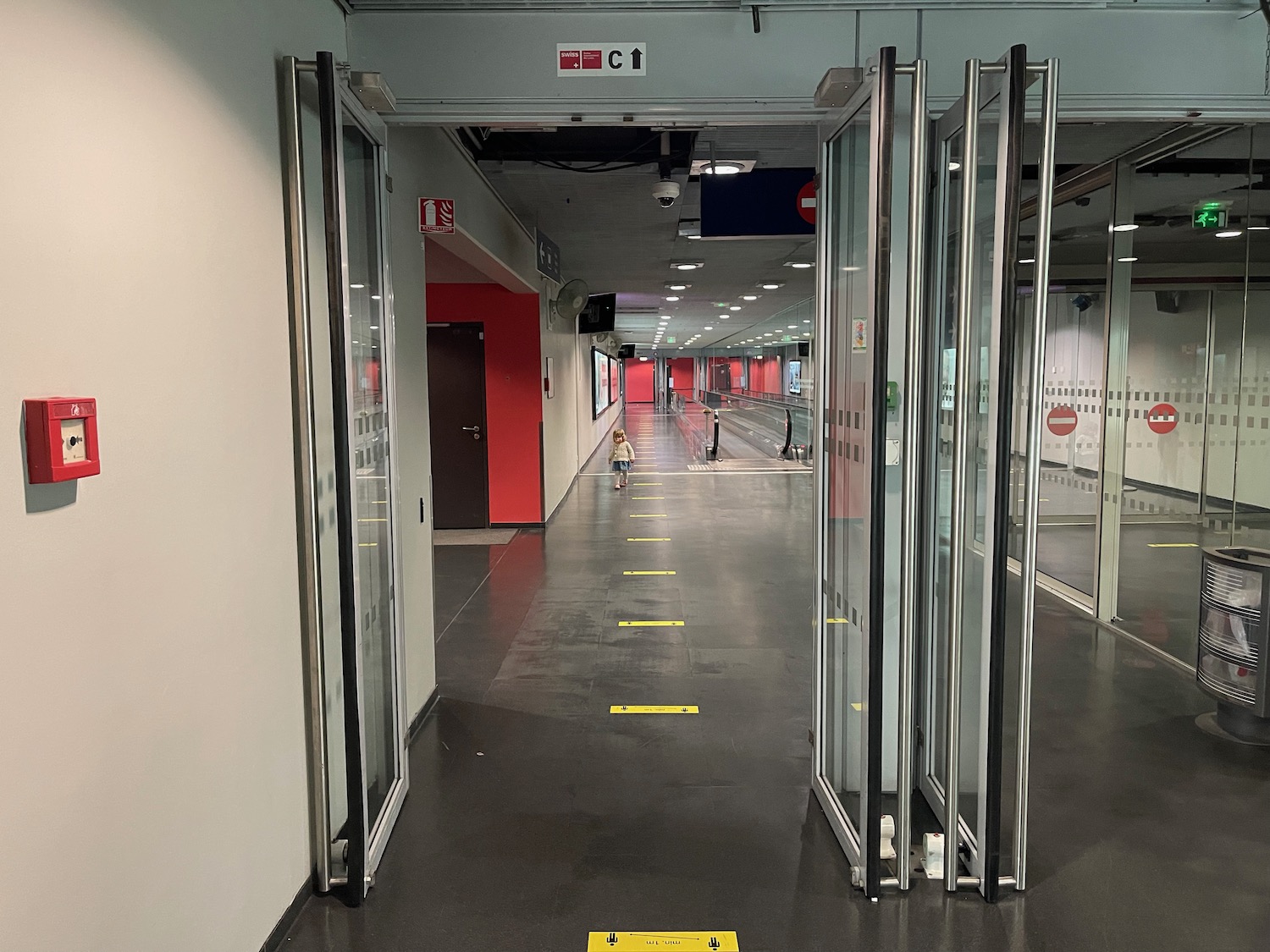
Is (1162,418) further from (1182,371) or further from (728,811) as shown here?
(728,811)

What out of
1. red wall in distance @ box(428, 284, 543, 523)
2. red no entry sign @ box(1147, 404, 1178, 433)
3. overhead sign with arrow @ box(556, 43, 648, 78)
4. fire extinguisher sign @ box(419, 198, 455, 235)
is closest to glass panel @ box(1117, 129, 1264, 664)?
red no entry sign @ box(1147, 404, 1178, 433)

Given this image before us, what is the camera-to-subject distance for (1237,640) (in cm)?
417

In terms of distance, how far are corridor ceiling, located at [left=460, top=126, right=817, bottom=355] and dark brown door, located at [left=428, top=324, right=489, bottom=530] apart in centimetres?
158

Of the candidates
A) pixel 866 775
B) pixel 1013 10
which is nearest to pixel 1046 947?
pixel 866 775

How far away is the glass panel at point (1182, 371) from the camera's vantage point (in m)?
5.29

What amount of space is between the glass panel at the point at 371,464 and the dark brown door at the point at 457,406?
6.48 meters

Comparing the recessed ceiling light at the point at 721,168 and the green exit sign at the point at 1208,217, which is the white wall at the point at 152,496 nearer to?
the recessed ceiling light at the point at 721,168

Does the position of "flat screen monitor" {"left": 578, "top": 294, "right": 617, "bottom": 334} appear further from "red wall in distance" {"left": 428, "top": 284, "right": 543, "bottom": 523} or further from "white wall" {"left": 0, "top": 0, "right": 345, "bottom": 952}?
"white wall" {"left": 0, "top": 0, "right": 345, "bottom": 952}

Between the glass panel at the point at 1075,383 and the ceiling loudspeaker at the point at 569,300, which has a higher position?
the ceiling loudspeaker at the point at 569,300

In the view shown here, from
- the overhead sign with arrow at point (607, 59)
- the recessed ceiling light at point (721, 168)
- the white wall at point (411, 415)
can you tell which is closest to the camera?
the overhead sign with arrow at point (607, 59)

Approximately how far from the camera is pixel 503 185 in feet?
23.3

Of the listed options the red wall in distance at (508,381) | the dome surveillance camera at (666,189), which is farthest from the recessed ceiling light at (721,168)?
the red wall in distance at (508,381)

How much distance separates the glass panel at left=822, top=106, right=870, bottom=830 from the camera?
10.1 ft

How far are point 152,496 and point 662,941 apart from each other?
6.39ft
